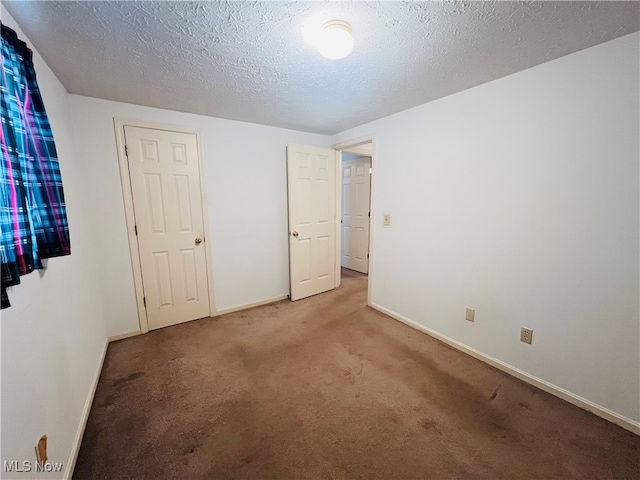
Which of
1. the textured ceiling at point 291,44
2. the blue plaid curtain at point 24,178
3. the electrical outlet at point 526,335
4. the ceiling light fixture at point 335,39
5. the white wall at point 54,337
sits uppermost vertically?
the textured ceiling at point 291,44

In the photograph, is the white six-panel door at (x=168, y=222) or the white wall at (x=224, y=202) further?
the white six-panel door at (x=168, y=222)

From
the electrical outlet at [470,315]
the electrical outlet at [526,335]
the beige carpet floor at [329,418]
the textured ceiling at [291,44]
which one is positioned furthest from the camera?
the electrical outlet at [470,315]

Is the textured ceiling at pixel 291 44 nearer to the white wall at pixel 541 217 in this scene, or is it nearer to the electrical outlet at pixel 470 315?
the white wall at pixel 541 217

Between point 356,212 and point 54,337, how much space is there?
13.6 feet

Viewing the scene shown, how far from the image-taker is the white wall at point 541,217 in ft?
4.87

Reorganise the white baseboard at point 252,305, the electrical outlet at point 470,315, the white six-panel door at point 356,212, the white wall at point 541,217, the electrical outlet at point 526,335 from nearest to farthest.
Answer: the white wall at point 541,217
the electrical outlet at point 526,335
the electrical outlet at point 470,315
the white baseboard at point 252,305
the white six-panel door at point 356,212

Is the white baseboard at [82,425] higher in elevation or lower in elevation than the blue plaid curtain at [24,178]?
lower

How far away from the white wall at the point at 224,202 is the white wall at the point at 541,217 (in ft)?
5.24

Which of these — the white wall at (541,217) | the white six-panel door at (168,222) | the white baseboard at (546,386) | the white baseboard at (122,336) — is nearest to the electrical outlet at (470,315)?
the white wall at (541,217)

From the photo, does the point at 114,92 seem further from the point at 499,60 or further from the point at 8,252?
the point at 499,60

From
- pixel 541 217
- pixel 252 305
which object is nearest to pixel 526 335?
pixel 541 217

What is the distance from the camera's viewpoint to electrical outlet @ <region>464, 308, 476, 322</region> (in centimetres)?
222

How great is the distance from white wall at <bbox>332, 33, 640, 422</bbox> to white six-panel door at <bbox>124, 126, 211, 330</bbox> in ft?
7.38

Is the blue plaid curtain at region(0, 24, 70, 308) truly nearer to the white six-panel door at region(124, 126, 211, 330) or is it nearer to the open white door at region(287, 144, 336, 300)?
the white six-panel door at region(124, 126, 211, 330)
